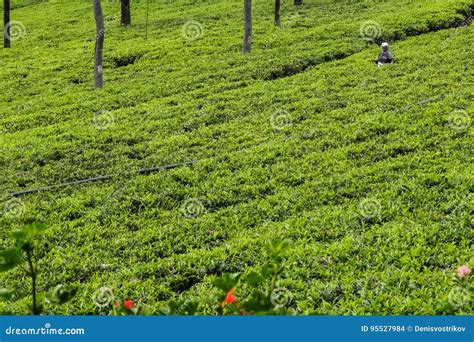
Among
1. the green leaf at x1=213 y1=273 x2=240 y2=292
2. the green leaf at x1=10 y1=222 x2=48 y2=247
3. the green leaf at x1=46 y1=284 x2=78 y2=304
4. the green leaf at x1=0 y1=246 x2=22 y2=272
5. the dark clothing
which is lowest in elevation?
the dark clothing

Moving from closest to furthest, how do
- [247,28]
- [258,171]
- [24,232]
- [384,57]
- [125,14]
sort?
[24,232], [258,171], [384,57], [247,28], [125,14]

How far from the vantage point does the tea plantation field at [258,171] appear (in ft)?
23.1

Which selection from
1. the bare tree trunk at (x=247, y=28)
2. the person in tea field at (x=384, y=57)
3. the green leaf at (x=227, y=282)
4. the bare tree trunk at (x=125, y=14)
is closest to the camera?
the green leaf at (x=227, y=282)

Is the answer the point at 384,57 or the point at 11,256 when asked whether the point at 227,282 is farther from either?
the point at 384,57

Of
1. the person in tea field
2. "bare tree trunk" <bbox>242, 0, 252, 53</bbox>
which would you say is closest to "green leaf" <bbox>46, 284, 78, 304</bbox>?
the person in tea field

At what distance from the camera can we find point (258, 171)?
10.5m

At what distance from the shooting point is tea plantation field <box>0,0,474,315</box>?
278 inches

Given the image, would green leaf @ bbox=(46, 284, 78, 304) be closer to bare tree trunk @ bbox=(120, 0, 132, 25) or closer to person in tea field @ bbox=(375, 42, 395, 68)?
person in tea field @ bbox=(375, 42, 395, 68)

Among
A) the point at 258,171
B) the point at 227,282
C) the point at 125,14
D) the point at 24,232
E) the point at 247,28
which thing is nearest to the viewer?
the point at 24,232

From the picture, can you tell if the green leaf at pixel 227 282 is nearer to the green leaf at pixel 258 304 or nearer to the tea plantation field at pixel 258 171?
the green leaf at pixel 258 304

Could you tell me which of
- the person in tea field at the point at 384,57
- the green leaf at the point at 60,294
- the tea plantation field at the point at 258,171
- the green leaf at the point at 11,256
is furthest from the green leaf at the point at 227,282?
the person in tea field at the point at 384,57

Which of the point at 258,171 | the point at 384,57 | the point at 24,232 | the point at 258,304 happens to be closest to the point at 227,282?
the point at 258,304

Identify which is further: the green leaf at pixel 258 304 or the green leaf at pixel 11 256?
the green leaf at pixel 258 304

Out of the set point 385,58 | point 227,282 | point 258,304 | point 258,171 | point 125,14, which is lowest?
point 258,171
